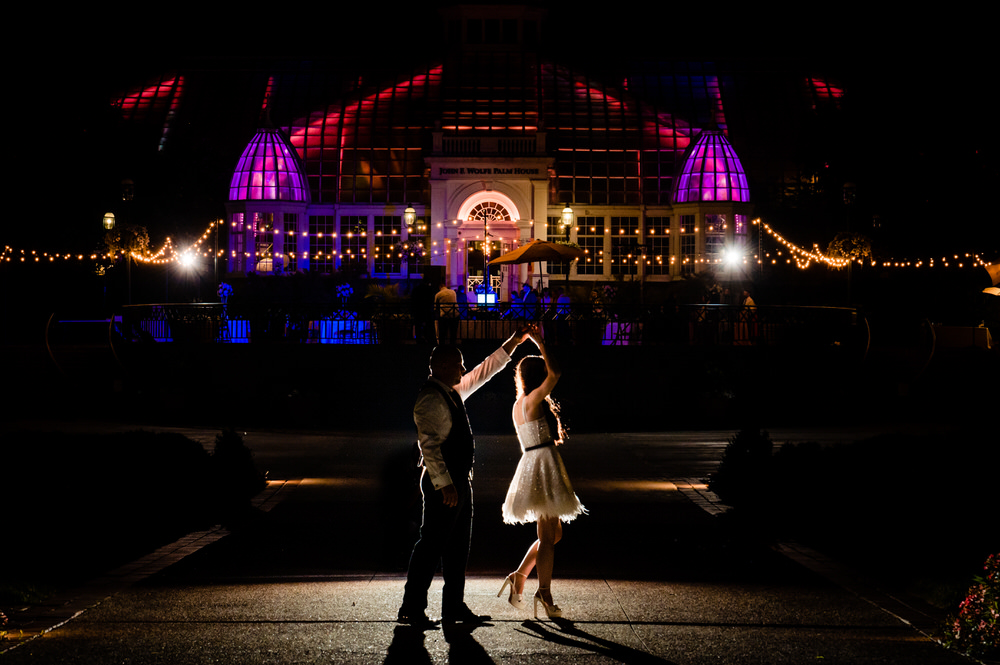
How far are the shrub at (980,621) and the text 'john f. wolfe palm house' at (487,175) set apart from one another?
1191 inches

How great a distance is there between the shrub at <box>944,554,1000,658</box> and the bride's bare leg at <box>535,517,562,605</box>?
2.45 m

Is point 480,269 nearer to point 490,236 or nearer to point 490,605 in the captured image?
point 490,236

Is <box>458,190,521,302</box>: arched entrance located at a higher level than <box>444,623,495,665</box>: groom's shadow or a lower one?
higher

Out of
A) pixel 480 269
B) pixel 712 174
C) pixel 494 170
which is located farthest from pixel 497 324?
pixel 712 174

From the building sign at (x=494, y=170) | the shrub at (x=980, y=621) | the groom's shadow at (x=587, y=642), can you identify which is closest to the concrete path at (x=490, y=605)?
the groom's shadow at (x=587, y=642)

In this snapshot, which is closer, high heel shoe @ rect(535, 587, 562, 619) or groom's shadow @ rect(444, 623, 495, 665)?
groom's shadow @ rect(444, 623, 495, 665)

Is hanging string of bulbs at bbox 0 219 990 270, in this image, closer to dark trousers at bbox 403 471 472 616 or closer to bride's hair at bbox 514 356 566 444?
bride's hair at bbox 514 356 566 444

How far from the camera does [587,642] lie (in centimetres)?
706

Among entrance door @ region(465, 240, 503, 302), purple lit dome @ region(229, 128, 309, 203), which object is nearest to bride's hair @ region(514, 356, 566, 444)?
entrance door @ region(465, 240, 503, 302)

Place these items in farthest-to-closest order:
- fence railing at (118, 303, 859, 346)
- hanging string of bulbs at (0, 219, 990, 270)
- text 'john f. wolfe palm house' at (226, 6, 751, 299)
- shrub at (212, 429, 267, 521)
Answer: text 'john f. wolfe palm house' at (226, 6, 751, 299) → hanging string of bulbs at (0, 219, 990, 270) → fence railing at (118, 303, 859, 346) → shrub at (212, 429, 267, 521)

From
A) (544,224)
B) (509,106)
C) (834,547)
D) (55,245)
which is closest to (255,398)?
(55,245)

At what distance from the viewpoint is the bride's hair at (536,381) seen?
8.06m

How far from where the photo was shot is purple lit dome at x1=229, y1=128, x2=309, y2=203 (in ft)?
132

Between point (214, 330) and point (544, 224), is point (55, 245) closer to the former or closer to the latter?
point (214, 330)
